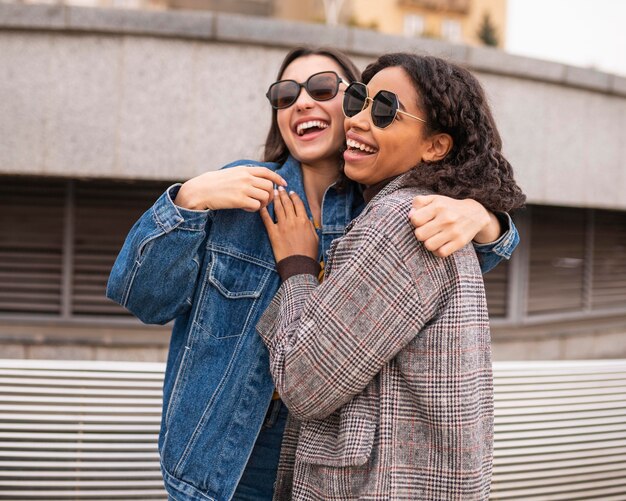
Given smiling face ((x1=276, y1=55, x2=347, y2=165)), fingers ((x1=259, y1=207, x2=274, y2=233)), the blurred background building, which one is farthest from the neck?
the blurred background building

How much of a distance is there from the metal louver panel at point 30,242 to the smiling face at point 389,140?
5.12m

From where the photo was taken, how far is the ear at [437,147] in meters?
1.67

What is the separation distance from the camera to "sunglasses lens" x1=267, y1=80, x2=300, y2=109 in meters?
2.11

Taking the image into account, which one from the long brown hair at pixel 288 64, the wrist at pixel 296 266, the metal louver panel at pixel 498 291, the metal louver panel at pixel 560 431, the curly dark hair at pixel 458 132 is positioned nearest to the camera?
the curly dark hair at pixel 458 132

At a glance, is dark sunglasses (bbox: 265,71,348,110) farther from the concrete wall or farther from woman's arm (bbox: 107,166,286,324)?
the concrete wall

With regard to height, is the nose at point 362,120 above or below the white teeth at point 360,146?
above

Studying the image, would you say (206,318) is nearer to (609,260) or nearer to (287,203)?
(287,203)

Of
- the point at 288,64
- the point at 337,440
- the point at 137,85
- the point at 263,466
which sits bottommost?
the point at 263,466

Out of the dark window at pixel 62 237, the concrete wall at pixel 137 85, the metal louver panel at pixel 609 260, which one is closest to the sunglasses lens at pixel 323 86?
the concrete wall at pixel 137 85

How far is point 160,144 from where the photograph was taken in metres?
5.45

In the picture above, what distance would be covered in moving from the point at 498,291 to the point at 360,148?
6.10m

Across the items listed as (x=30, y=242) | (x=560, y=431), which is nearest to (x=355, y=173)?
(x=560, y=431)

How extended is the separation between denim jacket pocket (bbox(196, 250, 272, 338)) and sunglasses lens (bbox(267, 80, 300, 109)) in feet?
1.95

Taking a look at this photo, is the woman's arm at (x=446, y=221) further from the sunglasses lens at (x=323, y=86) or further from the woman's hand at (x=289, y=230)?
the sunglasses lens at (x=323, y=86)
